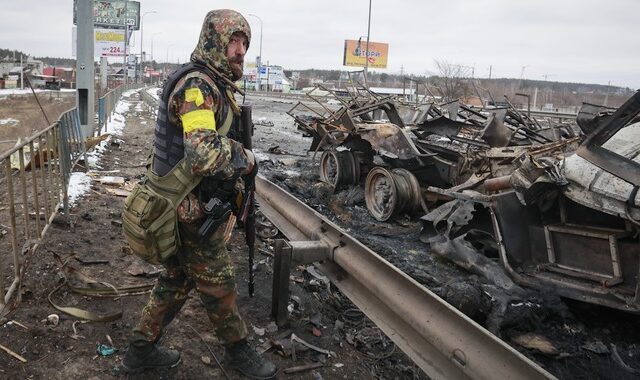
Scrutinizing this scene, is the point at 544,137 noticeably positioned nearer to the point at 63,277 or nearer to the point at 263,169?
the point at 263,169

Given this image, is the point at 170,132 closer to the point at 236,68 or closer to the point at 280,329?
the point at 236,68

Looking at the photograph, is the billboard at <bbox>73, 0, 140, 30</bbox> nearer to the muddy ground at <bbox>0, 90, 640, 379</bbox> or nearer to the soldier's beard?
the muddy ground at <bbox>0, 90, 640, 379</bbox>

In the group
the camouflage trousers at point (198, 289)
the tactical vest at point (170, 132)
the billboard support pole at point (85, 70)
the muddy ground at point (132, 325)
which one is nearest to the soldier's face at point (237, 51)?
the tactical vest at point (170, 132)

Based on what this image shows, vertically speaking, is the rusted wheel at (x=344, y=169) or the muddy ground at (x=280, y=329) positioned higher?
the rusted wheel at (x=344, y=169)

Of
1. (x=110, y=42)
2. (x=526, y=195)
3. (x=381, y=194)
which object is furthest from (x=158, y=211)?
(x=110, y=42)

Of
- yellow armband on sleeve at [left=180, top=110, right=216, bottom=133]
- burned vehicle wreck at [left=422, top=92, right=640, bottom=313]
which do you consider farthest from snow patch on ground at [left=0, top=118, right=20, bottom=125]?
yellow armband on sleeve at [left=180, top=110, right=216, bottom=133]

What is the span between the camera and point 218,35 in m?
2.45

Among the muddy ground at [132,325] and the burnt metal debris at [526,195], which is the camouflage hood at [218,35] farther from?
the burnt metal debris at [526,195]

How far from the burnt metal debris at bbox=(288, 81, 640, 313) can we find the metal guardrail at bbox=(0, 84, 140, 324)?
3.50 meters

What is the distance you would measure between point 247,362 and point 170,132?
128 centimetres

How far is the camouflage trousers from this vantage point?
8.39ft

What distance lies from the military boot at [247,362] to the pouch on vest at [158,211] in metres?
0.67

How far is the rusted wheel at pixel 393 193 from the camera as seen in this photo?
640 cm

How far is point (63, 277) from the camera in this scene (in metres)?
3.51
